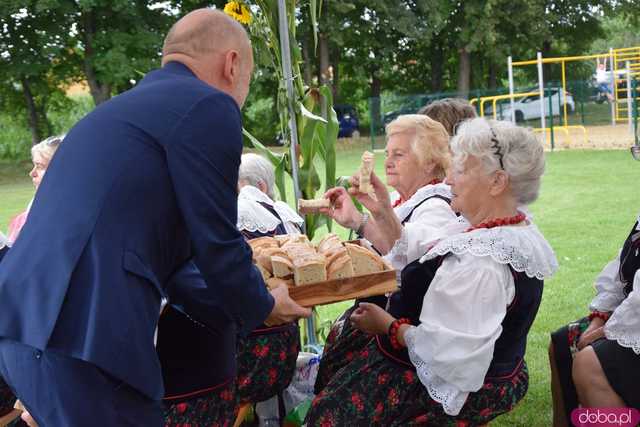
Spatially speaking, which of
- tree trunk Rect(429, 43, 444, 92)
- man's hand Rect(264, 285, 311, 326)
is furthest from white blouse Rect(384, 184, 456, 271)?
tree trunk Rect(429, 43, 444, 92)

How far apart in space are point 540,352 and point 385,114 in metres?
21.3

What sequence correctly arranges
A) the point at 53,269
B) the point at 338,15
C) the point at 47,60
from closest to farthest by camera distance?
the point at 53,269, the point at 47,60, the point at 338,15

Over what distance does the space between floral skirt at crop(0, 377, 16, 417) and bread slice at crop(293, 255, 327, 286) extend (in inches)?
58.4

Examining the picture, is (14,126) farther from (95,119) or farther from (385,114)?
(95,119)

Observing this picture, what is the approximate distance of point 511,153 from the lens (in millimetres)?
2660

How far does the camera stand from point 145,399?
2.01 metres

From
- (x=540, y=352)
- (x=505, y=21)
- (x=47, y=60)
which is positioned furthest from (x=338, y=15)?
(x=540, y=352)

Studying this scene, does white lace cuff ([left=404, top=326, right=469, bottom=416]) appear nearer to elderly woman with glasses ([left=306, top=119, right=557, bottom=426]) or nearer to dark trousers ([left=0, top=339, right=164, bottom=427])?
elderly woman with glasses ([left=306, top=119, right=557, bottom=426])

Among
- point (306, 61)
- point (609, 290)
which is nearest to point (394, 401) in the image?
point (609, 290)

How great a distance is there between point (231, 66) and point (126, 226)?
1.91 ft

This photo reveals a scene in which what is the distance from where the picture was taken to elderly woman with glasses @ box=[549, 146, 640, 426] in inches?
106

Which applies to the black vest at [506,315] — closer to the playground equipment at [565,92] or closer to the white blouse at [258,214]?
the white blouse at [258,214]

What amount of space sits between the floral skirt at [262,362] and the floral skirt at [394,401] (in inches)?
18.1

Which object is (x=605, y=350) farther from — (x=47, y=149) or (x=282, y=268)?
(x=47, y=149)
